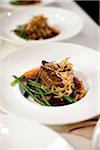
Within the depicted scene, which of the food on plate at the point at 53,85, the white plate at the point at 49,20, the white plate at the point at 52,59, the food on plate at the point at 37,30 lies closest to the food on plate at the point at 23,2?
the white plate at the point at 49,20

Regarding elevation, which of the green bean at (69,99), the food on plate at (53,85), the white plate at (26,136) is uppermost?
the food on plate at (53,85)

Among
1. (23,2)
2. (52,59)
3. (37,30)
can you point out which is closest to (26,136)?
(52,59)

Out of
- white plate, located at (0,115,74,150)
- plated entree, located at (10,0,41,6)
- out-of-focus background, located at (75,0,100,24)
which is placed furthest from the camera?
out-of-focus background, located at (75,0,100,24)

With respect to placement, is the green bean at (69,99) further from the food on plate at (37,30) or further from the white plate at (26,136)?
the food on plate at (37,30)

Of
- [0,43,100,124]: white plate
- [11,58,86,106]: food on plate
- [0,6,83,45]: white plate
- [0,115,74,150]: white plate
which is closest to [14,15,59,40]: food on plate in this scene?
[0,6,83,45]: white plate

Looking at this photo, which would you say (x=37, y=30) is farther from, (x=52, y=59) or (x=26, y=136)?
(x=26, y=136)

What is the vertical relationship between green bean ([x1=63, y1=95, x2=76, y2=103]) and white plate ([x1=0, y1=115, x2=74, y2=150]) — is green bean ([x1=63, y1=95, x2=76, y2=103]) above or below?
above

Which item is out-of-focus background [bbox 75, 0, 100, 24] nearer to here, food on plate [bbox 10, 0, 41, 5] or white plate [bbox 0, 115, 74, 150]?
food on plate [bbox 10, 0, 41, 5]
